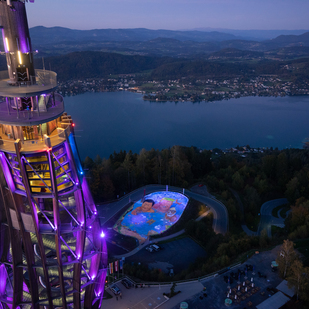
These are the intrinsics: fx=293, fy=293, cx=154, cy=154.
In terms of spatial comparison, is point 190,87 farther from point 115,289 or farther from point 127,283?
point 115,289

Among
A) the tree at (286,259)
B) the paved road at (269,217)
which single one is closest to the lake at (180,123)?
the paved road at (269,217)

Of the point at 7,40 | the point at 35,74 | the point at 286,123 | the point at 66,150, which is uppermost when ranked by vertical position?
the point at 7,40

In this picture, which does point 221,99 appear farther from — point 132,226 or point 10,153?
point 10,153

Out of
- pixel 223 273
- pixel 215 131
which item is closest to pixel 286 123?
pixel 215 131

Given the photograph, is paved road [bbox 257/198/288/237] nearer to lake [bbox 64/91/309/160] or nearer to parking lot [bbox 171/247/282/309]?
parking lot [bbox 171/247/282/309]

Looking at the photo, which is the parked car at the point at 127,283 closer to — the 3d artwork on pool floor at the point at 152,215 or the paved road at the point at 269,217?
the 3d artwork on pool floor at the point at 152,215
